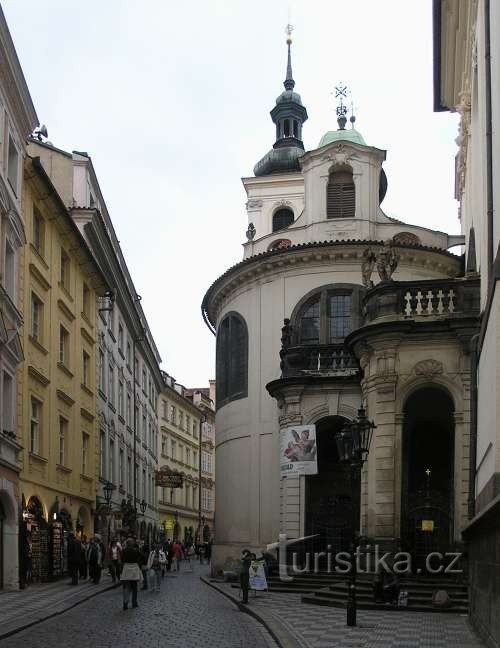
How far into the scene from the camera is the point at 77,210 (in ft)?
122

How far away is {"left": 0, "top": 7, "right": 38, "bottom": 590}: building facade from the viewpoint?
2456cm

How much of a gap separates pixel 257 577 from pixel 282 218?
3106cm

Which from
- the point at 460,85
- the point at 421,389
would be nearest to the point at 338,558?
the point at 421,389

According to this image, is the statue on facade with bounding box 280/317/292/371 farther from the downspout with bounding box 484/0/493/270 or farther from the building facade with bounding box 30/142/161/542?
→ the downspout with bounding box 484/0/493/270

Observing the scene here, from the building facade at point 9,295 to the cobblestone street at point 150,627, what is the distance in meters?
2.95

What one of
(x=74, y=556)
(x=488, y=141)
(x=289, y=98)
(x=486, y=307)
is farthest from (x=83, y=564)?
(x=289, y=98)

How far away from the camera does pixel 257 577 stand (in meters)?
25.1

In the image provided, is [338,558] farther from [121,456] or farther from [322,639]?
[121,456]

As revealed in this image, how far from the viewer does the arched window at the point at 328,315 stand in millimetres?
34656

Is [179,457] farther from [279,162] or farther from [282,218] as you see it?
[282,218]

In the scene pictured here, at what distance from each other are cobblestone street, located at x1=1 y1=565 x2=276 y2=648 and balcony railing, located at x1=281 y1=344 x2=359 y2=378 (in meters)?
9.33

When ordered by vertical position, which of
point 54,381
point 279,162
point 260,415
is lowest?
point 260,415

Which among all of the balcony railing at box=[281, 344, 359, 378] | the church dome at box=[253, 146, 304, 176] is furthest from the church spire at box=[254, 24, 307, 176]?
the balcony railing at box=[281, 344, 359, 378]

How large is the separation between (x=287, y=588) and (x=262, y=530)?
663cm
